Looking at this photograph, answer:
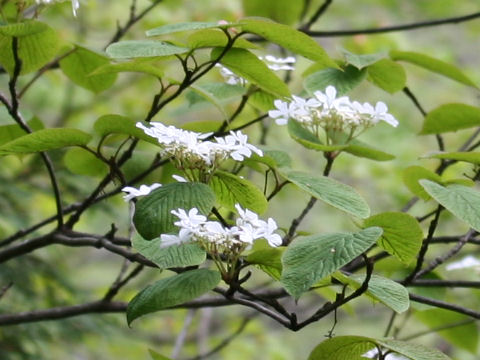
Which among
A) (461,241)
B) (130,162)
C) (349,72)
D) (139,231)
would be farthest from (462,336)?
(139,231)

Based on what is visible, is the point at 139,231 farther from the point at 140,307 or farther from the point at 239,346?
the point at 239,346

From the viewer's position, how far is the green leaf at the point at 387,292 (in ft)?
2.22

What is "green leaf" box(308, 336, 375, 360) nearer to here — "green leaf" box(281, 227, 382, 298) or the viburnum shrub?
the viburnum shrub

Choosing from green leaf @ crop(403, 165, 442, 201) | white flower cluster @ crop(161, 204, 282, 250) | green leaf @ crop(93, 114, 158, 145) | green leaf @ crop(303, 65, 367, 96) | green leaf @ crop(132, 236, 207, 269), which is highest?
green leaf @ crop(93, 114, 158, 145)

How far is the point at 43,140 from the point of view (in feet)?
2.49

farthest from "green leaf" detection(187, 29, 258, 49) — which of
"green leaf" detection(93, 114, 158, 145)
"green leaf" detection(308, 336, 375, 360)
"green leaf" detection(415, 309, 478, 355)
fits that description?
"green leaf" detection(415, 309, 478, 355)

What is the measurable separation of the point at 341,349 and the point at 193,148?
0.86ft

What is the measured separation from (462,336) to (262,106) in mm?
579

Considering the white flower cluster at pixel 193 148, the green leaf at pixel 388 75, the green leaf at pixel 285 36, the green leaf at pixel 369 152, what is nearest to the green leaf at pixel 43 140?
the white flower cluster at pixel 193 148

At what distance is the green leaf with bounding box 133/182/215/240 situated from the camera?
0.67 m

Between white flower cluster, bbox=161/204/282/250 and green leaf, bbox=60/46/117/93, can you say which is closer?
white flower cluster, bbox=161/204/282/250

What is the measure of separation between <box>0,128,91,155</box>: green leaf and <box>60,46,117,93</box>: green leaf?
0.27 m

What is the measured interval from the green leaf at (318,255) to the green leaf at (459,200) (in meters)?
0.13

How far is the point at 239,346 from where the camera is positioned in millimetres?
2955
